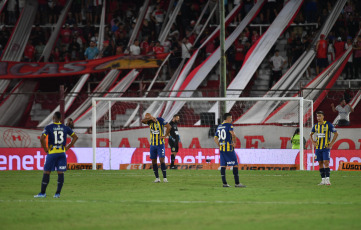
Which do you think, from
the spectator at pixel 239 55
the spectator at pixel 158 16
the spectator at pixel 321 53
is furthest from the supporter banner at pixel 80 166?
the spectator at pixel 158 16

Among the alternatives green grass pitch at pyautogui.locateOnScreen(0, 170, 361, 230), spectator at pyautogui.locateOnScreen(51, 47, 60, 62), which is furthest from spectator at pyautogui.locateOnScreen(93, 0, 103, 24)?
green grass pitch at pyautogui.locateOnScreen(0, 170, 361, 230)

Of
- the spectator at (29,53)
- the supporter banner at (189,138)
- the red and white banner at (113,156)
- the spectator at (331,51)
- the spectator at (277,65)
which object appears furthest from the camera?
the spectator at (29,53)

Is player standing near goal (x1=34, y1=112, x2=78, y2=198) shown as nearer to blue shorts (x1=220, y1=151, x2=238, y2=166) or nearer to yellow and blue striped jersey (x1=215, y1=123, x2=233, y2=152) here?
yellow and blue striped jersey (x1=215, y1=123, x2=233, y2=152)

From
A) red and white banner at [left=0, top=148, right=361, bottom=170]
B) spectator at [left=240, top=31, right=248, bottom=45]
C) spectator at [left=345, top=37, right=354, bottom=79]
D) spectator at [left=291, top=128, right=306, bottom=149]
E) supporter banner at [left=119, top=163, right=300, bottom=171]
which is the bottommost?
supporter banner at [left=119, top=163, right=300, bottom=171]

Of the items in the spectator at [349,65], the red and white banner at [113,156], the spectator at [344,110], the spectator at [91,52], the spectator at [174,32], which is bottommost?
the red and white banner at [113,156]

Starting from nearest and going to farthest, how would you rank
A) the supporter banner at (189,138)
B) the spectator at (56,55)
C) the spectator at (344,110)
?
1. the supporter banner at (189,138)
2. the spectator at (344,110)
3. the spectator at (56,55)

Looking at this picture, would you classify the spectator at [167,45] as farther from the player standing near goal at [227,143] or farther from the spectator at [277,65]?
the player standing near goal at [227,143]

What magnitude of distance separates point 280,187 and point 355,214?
5988 millimetres

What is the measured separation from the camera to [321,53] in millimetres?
31484

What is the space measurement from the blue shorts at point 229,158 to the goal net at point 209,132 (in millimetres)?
7032

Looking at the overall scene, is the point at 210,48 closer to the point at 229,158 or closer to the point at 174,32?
the point at 174,32

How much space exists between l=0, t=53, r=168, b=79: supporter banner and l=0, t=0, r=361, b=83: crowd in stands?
615 mm

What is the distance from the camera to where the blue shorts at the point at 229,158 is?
18.2 metres

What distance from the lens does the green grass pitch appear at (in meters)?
11.4
